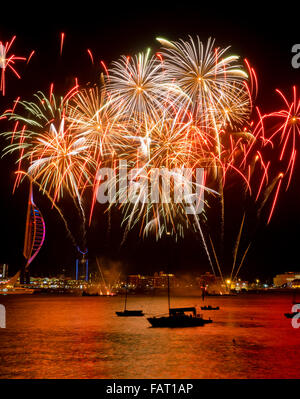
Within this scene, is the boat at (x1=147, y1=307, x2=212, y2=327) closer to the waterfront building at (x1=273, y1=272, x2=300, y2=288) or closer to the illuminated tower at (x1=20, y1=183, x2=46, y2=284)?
the illuminated tower at (x1=20, y1=183, x2=46, y2=284)

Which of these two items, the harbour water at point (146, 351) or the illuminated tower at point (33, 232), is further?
the illuminated tower at point (33, 232)

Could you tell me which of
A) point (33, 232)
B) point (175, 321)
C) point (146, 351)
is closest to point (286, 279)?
point (33, 232)

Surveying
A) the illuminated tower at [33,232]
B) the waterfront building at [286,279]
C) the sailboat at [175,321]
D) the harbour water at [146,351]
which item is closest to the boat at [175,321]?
the sailboat at [175,321]

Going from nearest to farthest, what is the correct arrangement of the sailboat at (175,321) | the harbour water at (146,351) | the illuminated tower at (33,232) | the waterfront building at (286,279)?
the harbour water at (146,351) < the sailboat at (175,321) < the illuminated tower at (33,232) < the waterfront building at (286,279)

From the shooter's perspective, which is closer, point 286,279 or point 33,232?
point 33,232

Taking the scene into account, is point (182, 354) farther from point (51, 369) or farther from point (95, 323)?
point (95, 323)

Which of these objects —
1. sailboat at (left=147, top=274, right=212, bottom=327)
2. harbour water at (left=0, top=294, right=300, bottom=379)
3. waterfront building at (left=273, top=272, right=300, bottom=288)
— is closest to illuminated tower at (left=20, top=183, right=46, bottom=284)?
harbour water at (left=0, top=294, right=300, bottom=379)

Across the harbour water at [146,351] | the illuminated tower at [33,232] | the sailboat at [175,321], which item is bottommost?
the harbour water at [146,351]

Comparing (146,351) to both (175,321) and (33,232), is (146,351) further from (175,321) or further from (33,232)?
(33,232)

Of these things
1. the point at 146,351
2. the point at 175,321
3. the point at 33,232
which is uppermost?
the point at 33,232

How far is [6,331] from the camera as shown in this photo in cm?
3684

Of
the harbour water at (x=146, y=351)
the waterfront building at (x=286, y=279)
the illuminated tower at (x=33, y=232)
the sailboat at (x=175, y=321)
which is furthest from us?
the waterfront building at (x=286, y=279)

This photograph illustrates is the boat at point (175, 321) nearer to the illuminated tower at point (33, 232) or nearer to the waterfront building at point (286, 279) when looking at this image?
the illuminated tower at point (33, 232)
